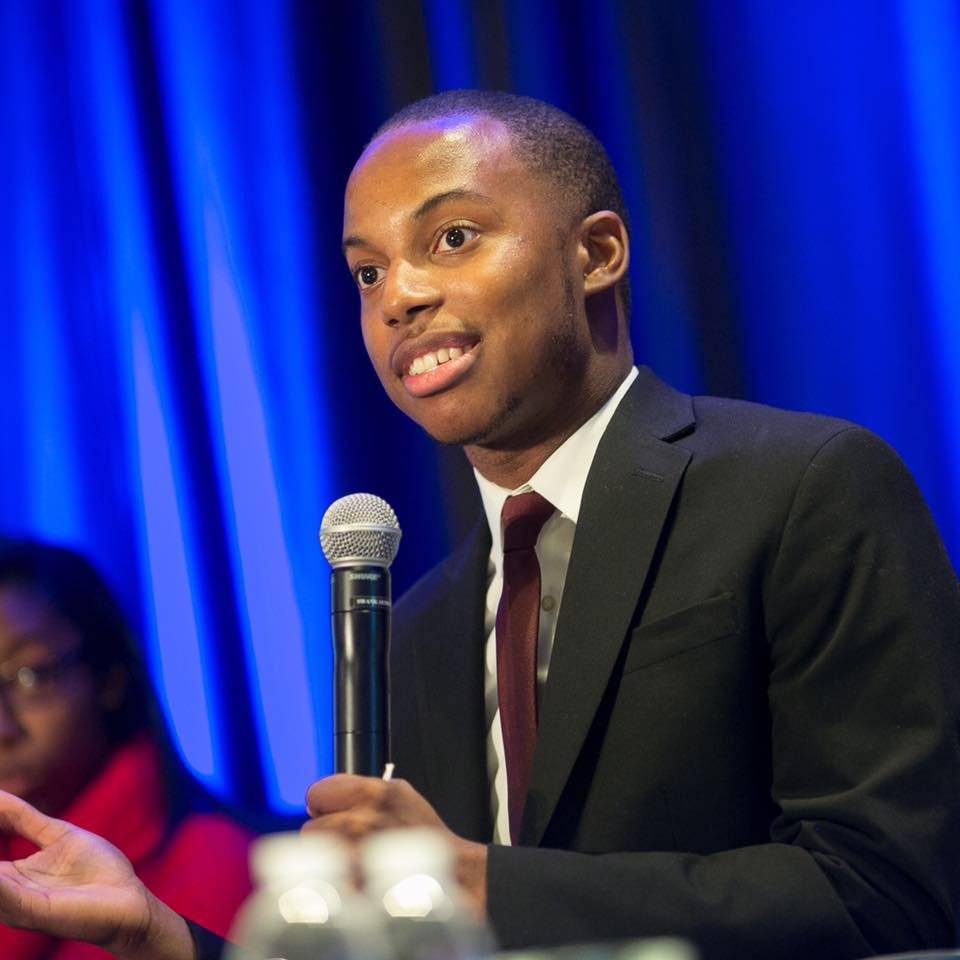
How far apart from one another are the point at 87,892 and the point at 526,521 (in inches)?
25.1

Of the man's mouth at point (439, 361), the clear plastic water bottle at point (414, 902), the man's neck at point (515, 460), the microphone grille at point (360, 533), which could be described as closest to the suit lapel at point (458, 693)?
the man's neck at point (515, 460)

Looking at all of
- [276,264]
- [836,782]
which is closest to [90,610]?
[276,264]

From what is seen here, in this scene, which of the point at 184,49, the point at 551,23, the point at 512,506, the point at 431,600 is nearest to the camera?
A: the point at 512,506

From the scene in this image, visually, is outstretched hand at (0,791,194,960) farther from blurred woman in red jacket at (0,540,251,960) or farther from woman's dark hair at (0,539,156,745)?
woman's dark hair at (0,539,156,745)

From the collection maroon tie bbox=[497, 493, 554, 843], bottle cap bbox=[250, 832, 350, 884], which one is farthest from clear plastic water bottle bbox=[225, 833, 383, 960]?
maroon tie bbox=[497, 493, 554, 843]

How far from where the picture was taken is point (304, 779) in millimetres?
2328

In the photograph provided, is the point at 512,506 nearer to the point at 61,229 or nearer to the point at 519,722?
the point at 519,722

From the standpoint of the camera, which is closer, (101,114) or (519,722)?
(519,722)

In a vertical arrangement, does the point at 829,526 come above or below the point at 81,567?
above

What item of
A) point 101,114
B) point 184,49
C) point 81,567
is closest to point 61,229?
point 101,114

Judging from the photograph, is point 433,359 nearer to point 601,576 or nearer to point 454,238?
point 454,238

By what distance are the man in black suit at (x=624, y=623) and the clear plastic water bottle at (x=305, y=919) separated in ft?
0.44

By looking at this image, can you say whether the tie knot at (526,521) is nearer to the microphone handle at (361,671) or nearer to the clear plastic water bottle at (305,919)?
the microphone handle at (361,671)

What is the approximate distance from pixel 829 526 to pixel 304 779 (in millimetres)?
1067
